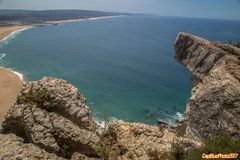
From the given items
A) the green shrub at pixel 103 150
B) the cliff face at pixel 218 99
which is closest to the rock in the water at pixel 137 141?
the green shrub at pixel 103 150

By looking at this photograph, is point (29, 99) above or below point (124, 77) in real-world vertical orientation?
above

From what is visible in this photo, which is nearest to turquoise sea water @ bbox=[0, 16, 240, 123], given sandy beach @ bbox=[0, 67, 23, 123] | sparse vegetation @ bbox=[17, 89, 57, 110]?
sandy beach @ bbox=[0, 67, 23, 123]

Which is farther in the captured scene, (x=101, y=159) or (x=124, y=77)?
(x=124, y=77)

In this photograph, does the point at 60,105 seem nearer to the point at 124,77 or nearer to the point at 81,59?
the point at 124,77

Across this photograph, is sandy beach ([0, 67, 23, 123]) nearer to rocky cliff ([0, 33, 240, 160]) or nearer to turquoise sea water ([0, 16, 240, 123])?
turquoise sea water ([0, 16, 240, 123])

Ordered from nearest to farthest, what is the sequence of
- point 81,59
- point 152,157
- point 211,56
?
point 152,157 < point 211,56 < point 81,59

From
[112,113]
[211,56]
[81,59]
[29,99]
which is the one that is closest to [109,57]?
[81,59]

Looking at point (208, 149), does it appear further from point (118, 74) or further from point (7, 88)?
point (118, 74)
